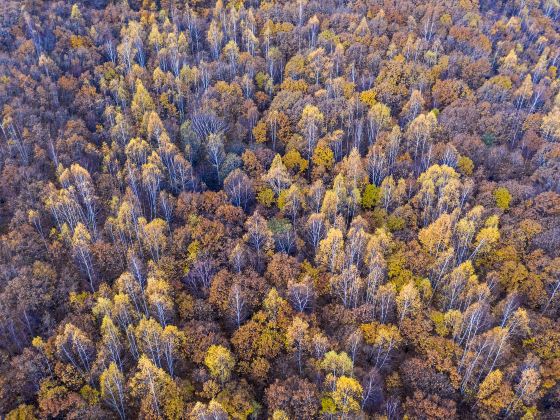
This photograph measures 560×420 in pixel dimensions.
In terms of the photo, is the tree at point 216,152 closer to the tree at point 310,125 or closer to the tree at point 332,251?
the tree at point 310,125

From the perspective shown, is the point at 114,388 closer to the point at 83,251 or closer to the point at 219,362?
the point at 219,362

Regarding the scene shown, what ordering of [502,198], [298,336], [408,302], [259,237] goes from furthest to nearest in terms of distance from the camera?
A: [502,198] → [259,237] → [408,302] → [298,336]

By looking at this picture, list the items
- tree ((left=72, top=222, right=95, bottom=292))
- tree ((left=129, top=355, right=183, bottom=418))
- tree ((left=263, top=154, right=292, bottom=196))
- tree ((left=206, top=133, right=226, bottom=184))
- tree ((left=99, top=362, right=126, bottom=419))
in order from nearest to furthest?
tree ((left=129, top=355, right=183, bottom=418)), tree ((left=99, top=362, right=126, bottom=419)), tree ((left=72, top=222, right=95, bottom=292)), tree ((left=263, top=154, right=292, bottom=196)), tree ((left=206, top=133, right=226, bottom=184))

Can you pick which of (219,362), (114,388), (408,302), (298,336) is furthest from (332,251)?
(114,388)

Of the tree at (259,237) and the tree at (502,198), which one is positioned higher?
the tree at (502,198)

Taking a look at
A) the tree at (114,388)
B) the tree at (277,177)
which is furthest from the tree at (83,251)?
the tree at (277,177)

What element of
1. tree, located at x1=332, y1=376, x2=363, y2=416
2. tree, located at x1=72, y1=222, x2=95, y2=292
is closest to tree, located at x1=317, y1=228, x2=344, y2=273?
tree, located at x1=332, y1=376, x2=363, y2=416

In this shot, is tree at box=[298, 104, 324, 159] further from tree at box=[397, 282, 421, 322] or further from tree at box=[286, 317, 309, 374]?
tree at box=[286, 317, 309, 374]

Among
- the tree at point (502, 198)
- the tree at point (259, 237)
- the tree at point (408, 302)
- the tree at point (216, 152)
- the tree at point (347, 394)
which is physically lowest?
the tree at point (347, 394)

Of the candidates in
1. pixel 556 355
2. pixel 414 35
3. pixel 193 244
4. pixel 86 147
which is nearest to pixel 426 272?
pixel 556 355
